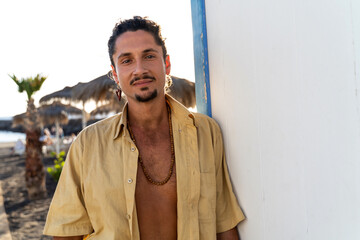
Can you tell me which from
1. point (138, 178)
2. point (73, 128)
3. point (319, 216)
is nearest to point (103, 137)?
point (138, 178)

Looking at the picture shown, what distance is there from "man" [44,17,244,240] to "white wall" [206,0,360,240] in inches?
6.6

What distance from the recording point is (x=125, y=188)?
1.82 m

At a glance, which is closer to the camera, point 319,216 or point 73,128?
A: point 319,216

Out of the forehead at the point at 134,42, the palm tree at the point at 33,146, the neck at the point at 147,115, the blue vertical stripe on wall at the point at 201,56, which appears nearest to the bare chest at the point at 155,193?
the neck at the point at 147,115

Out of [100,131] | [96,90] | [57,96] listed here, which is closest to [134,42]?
[100,131]

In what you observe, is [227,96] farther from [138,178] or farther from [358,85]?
[358,85]

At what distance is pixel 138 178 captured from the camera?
1.96 metres

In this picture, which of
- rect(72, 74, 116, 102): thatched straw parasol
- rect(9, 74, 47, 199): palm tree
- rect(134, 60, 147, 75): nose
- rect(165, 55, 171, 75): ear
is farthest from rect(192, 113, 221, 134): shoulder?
rect(9, 74, 47, 199): palm tree

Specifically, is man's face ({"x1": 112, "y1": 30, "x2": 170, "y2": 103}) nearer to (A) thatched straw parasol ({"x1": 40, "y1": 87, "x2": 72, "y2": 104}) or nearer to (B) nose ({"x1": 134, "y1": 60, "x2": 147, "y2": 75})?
(B) nose ({"x1": 134, "y1": 60, "x2": 147, "y2": 75})

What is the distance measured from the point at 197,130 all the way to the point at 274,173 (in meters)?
0.70

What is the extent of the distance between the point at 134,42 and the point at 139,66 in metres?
0.18

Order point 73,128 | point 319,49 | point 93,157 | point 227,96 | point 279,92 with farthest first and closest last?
1. point 73,128
2. point 93,157
3. point 227,96
4. point 279,92
5. point 319,49

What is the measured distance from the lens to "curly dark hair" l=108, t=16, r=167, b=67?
83.9 inches

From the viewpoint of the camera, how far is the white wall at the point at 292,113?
88 cm
